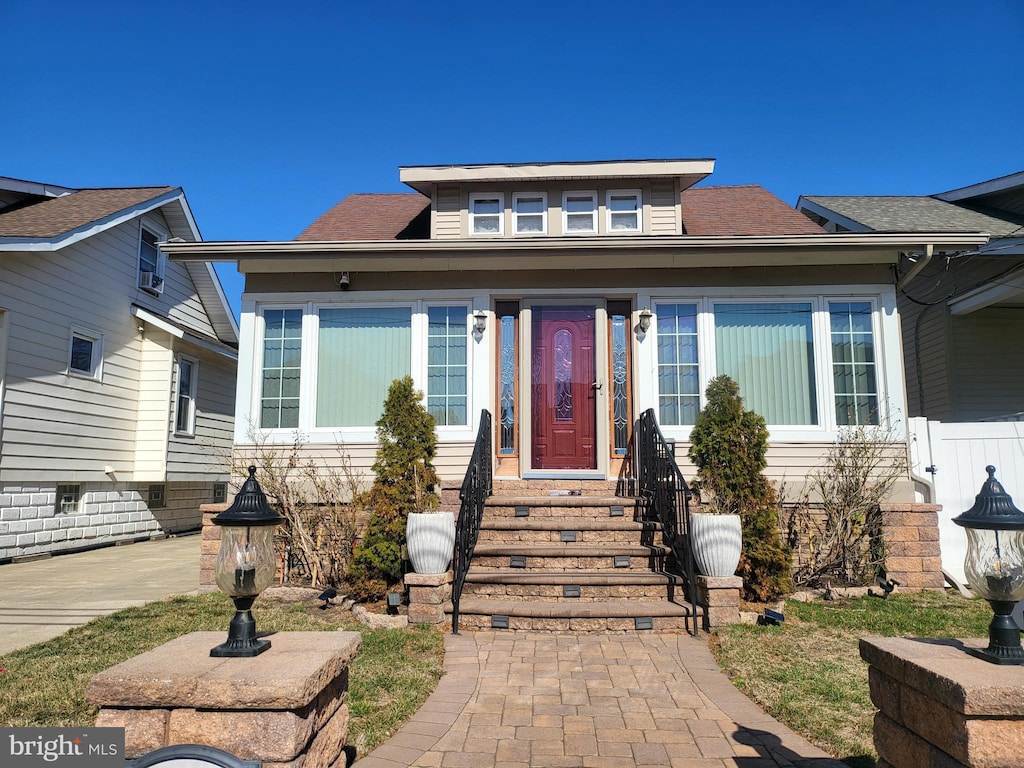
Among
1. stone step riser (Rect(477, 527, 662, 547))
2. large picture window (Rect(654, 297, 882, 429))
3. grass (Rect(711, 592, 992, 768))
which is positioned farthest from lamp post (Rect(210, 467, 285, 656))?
large picture window (Rect(654, 297, 882, 429))

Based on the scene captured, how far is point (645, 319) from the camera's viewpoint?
304 inches

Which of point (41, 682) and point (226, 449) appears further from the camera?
point (226, 449)

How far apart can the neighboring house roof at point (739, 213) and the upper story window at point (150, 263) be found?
32.4 feet

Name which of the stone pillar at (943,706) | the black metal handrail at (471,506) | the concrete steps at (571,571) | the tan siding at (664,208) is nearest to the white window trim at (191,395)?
the black metal handrail at (471,506)

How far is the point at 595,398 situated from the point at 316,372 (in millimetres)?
3420

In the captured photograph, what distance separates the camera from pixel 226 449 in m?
13.9

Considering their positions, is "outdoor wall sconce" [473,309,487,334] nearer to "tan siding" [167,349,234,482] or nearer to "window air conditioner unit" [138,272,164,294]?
"tan siding" [167,349,234,482]

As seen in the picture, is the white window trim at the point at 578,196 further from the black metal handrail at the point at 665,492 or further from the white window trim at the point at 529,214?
the black metal handrail at the point at 665,492

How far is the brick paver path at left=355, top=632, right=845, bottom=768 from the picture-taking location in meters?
3.04

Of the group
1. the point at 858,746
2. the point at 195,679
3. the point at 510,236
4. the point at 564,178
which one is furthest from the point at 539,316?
the point at 195,679

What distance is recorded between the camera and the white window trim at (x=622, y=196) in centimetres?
867

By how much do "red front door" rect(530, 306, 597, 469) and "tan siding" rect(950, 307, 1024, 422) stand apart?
648 centimetres

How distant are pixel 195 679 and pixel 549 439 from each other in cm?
599

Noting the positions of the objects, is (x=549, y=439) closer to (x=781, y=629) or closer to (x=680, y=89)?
(x=781, y=629)
